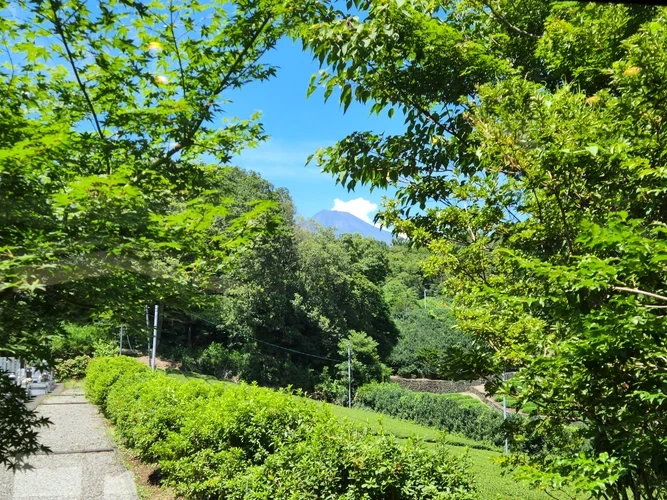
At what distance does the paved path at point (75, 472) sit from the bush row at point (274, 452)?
2.17 ft

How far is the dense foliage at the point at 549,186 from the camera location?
156cm

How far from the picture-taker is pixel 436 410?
2461cm

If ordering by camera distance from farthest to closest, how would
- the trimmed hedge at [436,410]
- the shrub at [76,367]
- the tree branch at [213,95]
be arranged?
the trimmed hedge at [436,410]
the shrub at [76,367]
the tree branch at [213,95]

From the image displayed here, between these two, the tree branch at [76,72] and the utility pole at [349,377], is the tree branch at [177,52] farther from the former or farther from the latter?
the utility pole at [349,377]

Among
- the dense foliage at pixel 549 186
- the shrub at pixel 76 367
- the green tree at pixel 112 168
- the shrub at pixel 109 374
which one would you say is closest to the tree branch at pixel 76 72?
the green tree at pixel 112 168

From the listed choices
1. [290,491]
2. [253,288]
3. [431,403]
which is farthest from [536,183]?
[253,288]

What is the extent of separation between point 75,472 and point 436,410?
20243 millimetres

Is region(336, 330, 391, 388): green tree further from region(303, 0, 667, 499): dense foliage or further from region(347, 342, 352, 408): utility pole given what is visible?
region(303, 0, 667, 499): dense foliage

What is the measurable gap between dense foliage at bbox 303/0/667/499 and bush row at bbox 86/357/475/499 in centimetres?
105

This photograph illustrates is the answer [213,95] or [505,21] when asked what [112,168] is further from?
A: [505,21]

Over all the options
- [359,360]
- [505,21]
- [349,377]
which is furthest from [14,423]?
[359,360]

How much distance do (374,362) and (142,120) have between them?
34776 millimetres

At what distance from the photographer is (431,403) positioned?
2525cm

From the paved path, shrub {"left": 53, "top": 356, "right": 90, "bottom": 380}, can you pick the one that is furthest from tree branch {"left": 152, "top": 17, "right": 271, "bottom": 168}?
shrub {"left": 53, "top": 356, "right": 90, "bottom": 380}
